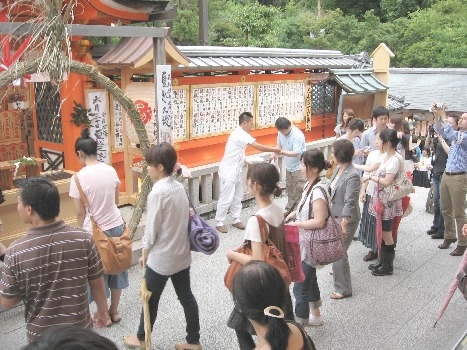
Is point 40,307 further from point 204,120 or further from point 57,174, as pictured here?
point 204,120

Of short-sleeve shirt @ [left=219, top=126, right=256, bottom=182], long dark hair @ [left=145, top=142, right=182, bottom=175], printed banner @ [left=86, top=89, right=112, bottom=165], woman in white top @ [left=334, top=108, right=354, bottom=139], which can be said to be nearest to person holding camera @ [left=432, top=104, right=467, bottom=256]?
woman in white top @ [left=334, top=108, right=354, bottom=139]

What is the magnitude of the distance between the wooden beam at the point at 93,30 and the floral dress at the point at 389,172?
127 inches

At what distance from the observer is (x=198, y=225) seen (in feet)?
12.9

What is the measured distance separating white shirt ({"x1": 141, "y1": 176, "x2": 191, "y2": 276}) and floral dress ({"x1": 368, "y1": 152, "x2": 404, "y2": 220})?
111 inches

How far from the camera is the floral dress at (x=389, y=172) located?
557cm

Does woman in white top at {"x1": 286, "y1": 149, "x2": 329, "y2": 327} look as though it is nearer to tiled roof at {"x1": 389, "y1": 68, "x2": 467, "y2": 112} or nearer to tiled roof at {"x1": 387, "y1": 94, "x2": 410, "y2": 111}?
tiled roof at {"x1": 387, "y1": 94, "x2": 410, "y2": 111}

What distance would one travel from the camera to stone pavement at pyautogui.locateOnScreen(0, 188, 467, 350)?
4.47 meters

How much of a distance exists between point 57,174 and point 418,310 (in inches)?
211

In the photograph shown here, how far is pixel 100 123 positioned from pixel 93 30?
3.18m

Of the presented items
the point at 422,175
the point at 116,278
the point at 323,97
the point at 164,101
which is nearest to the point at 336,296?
the point at 116,278

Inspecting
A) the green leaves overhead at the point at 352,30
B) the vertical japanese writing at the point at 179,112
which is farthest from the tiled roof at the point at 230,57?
the green leaves overhead at the point at 352,30

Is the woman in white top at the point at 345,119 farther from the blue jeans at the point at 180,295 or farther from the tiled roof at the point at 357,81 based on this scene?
the blue jeans at the point at 180,295

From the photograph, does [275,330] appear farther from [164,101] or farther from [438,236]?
[438,236]

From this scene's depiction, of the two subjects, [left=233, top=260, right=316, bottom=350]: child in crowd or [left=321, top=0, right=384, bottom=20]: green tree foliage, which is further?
[left=321, top=0, right=384, bottom=20]: green tree foliage
